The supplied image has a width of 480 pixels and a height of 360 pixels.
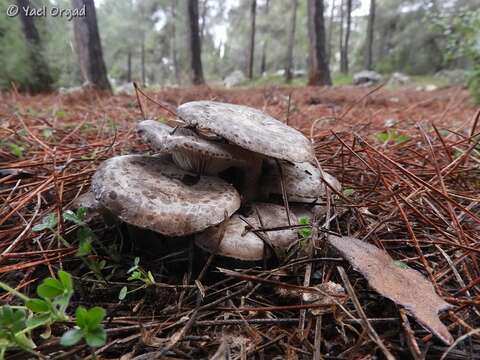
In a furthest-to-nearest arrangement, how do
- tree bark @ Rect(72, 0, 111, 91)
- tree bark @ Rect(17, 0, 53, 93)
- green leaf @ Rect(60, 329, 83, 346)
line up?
tree bark @ Rect(72, 0, 111, 91) < tree bark @ Rect(17, 0, 53, 93) < green leaf @ Rect(60, 329, 83, 346)

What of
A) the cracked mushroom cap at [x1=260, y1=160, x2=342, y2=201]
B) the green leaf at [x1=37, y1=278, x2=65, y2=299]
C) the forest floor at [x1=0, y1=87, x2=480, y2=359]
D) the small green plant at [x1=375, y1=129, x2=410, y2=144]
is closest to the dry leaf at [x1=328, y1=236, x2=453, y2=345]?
the forest floor at [x1=0, y1=87, x2=480, y2=359]

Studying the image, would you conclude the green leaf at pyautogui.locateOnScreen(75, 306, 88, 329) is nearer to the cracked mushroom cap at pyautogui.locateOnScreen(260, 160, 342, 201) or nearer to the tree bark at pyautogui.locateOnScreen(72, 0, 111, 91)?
the cracked mushroom cap at pyautogui.locateOnScreen(260, 160, 342, 201)

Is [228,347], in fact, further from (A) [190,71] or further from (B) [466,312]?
(A) [190,71]

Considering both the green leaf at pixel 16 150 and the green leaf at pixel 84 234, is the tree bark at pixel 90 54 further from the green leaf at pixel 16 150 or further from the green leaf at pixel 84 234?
the green leaf at pixel 84 234

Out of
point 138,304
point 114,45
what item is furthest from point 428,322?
point 114,45

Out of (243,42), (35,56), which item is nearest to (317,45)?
(35,56)

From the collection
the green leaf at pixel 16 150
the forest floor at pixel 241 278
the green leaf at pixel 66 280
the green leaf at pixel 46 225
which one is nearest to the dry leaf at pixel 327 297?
the forest floor at pixel 241 278

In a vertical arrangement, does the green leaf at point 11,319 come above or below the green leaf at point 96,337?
above
